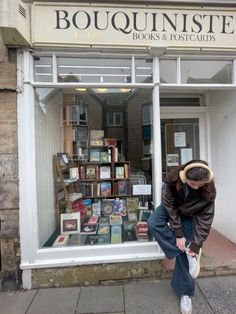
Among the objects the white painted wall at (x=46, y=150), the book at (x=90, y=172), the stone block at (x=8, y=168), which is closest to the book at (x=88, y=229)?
the white painted wall at (x=46, y=150)

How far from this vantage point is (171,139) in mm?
5047

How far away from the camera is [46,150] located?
160 inches

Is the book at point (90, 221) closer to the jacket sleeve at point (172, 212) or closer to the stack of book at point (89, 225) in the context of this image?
the stack of book at point (89, 225)

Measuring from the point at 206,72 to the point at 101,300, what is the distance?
3.11 metres

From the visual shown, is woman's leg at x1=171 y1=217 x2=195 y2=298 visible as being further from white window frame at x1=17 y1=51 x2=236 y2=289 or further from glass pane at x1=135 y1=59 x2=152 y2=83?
glass pane at x1=135 y1=59 x2=152 y2=83

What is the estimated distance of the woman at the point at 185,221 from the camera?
2953 millimetres

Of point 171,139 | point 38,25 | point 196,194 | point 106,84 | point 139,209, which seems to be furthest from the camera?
point 171,139

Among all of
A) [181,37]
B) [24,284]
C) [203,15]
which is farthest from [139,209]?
[203,15]

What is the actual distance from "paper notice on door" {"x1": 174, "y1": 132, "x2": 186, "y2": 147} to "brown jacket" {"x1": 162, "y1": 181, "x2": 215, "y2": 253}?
2149mm

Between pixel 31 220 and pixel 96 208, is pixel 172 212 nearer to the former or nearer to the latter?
pixel 96 208

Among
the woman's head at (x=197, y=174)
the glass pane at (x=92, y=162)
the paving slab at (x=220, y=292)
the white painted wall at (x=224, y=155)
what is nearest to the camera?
the woman's head at (x=197, y=174)

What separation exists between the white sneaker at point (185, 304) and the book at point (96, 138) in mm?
2251

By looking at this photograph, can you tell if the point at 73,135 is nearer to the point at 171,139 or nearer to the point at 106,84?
the point at 106,84

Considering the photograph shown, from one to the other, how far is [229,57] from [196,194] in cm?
202
